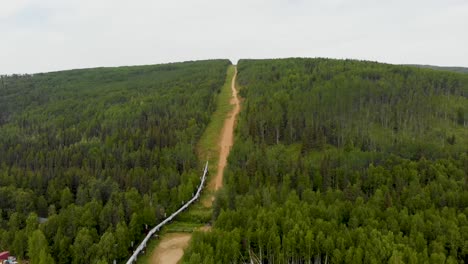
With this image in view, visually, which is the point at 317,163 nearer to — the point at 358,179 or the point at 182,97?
the point at 358,179

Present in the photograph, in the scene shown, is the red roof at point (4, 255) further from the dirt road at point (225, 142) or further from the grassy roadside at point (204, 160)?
the dirt road at point (225, 142)

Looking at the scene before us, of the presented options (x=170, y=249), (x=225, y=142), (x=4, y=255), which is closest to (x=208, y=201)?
(x=170, y=249)

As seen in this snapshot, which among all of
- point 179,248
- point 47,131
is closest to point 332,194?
point 179,248

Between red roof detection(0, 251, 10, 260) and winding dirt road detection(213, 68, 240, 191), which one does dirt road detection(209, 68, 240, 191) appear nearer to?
winding dirt road detection(213, 68, 240, 191)

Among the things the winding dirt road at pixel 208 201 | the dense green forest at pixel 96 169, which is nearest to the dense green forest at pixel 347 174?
the winding dirt road at pixel 208 201

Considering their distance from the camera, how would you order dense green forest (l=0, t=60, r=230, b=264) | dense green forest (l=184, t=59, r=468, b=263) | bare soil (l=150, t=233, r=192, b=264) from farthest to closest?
1. bare soil (l=150, t=233, r=192, b=264)
2. dense green forest (l=0, t=60, r=230, b=264)
3. dense green forest (l=184, t=59, r=468, b=263)

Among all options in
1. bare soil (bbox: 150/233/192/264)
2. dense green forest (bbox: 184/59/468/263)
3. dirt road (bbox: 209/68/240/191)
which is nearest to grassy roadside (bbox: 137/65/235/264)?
bare soil (bbox: 150/233/192/264)

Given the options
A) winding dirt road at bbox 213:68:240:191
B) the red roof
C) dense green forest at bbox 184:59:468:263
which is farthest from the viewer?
winding dirt road at bbox 213:68:240:191
